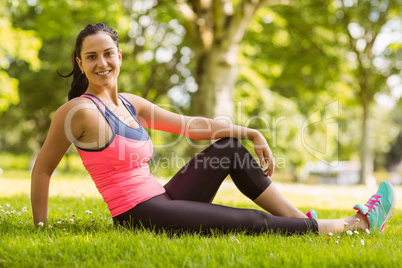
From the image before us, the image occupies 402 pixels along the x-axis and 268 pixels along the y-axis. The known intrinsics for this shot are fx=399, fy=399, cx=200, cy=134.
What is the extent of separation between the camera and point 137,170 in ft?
10.2

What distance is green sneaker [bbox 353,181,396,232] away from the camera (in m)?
3.41

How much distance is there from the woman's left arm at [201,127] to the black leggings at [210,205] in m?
0.12

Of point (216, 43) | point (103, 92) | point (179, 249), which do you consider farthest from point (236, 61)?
point (179, 249)

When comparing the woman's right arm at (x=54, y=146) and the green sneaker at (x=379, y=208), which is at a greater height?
the woman's right arm at (x=54, y=146)

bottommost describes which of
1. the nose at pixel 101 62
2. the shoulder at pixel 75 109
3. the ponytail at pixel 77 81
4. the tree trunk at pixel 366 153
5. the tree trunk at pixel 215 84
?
the tree trunk at pixel 366 153

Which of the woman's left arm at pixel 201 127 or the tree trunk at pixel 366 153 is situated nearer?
the woman's left arm at pixel 201 127

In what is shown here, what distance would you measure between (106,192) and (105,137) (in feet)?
1.47

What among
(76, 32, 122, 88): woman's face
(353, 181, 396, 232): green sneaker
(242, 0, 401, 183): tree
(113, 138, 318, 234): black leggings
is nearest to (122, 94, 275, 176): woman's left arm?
(113, 138, 318, 234): black leggings

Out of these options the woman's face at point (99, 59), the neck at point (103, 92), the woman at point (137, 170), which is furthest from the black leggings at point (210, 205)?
the woman's face at point (99, 59)

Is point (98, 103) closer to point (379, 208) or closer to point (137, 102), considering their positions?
point (137, 102)

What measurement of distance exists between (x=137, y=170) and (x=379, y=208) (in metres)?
2.11

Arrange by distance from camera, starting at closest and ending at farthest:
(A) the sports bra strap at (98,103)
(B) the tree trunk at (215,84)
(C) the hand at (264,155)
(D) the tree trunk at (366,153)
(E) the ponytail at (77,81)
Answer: (A) the sports bra strap at (98,103)
(E) the ponytail at (77,81)
(C) the hand at (264,155)
(B) the tree trunk at (215,84)
(D) the tree trunk at (366,153)

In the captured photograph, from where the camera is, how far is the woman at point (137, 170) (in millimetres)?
2959

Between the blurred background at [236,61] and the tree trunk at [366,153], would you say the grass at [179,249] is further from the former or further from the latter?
the tree trunk at [366,153]
